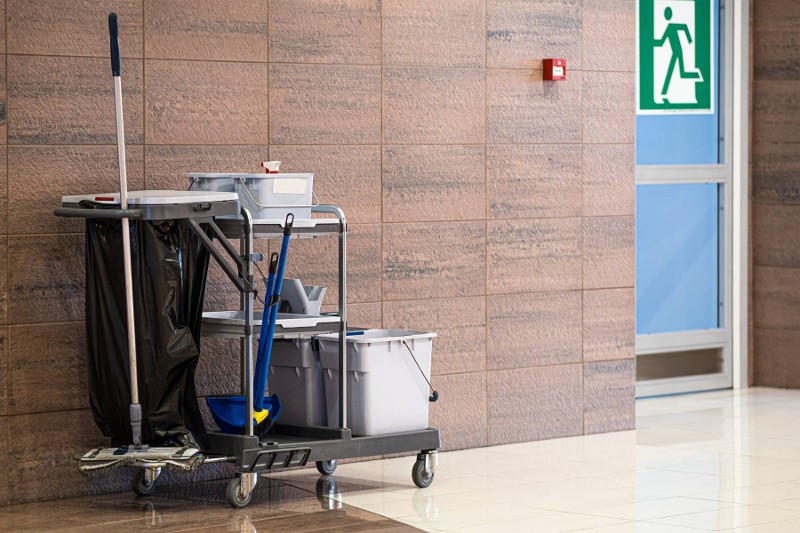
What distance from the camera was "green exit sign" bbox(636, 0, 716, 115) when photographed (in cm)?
772

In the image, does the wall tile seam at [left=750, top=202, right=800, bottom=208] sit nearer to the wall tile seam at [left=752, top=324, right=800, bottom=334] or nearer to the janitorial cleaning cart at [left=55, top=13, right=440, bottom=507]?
the wall tile seam at [left=752, top=324, right=800, bottom=334]

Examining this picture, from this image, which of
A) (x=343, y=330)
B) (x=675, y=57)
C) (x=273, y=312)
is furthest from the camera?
(x=675, y=57)

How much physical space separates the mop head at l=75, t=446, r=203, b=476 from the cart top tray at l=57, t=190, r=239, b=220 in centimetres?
81

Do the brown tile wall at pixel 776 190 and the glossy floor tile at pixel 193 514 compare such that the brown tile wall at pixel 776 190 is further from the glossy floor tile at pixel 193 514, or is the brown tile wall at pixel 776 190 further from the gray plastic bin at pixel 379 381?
the glossy floor tile at pixel 193 514

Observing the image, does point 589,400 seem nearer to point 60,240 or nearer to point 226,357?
point 226,357

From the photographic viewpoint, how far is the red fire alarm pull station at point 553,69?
6.56 metres

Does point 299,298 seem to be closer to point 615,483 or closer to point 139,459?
point 139,459

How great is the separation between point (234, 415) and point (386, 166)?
1432 millimetres

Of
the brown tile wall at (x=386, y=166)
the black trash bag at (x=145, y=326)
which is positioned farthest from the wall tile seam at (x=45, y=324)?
the black trash bag at (x=145, y=326)

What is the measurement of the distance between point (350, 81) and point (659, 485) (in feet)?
6.82

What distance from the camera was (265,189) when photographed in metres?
5.23

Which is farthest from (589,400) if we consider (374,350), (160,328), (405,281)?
(160,328)

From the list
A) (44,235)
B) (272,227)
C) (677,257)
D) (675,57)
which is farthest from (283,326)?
(675,57)

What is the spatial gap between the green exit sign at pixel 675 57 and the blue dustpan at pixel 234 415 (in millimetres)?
3355
